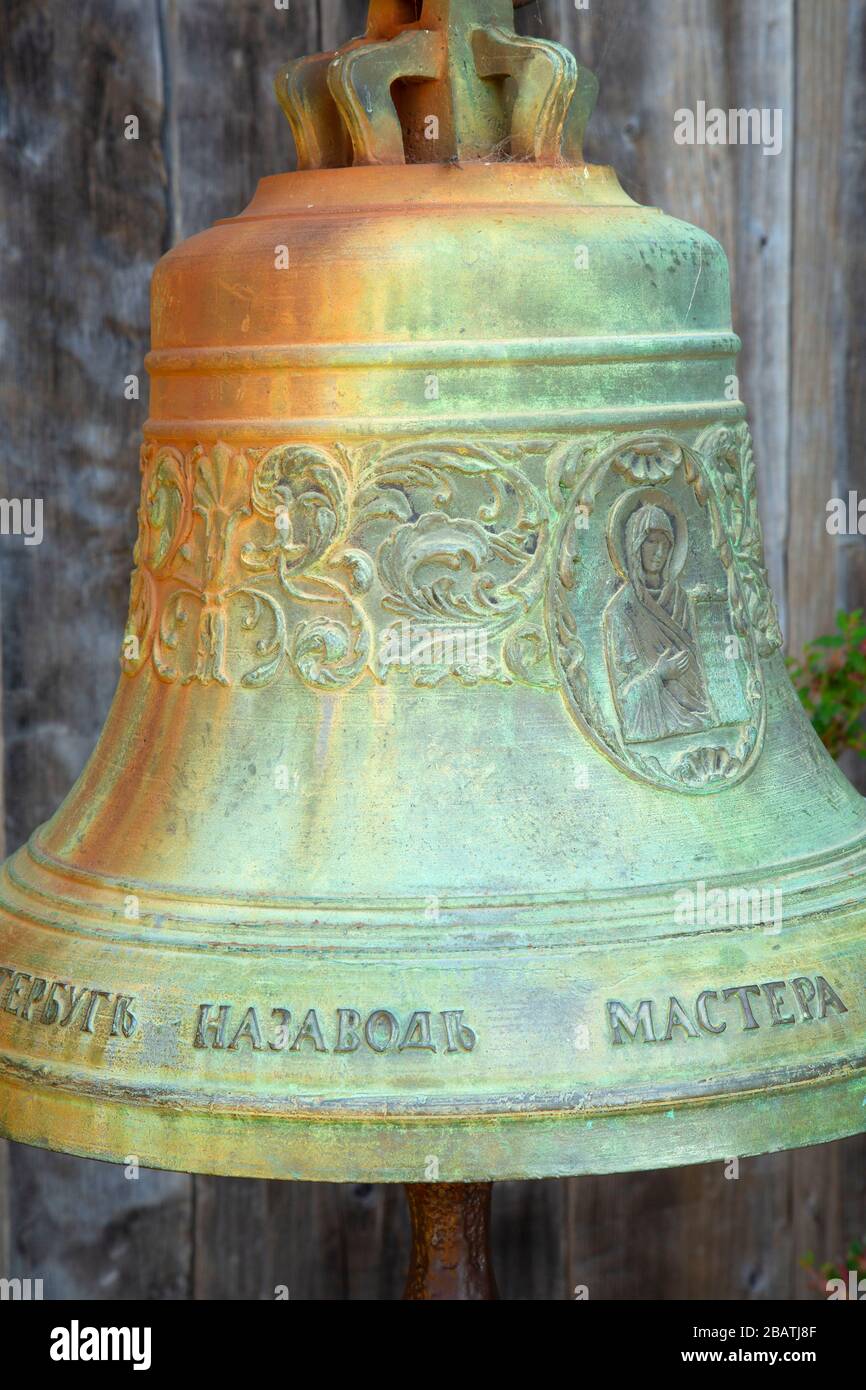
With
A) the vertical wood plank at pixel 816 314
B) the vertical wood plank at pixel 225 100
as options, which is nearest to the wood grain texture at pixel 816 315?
the vertical wood plank at pixel 816 314

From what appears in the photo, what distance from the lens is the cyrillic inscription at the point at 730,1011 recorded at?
3.12 feet

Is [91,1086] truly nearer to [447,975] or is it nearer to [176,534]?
[447,975]

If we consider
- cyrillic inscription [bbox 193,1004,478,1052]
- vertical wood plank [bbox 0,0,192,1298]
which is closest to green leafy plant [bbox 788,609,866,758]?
vertical wood plank [bbox 0,0,192,1298]

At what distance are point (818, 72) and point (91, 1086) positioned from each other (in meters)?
1.40

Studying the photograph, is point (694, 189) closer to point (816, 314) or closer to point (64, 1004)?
point (816, 314)

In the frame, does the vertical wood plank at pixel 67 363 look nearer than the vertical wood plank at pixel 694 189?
Yes

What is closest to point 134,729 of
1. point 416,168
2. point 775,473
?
point 416,168

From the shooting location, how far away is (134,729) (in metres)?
1.13

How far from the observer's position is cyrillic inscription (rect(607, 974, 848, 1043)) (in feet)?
3.12

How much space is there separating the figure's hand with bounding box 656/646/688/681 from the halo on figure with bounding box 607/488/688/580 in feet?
0.14

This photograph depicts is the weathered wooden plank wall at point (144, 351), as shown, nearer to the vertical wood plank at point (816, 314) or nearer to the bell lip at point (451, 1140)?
the vertical wood plank at point (816, 314)

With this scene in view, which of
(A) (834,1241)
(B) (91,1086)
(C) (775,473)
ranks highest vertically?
(C) (775,473)

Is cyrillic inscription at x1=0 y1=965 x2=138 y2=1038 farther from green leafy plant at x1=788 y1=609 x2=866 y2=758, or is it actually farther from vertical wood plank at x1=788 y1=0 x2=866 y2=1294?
vertical wood plank at x1=788 y1=0 x2=866 y2=1294

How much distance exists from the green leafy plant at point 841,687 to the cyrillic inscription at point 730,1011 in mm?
873
